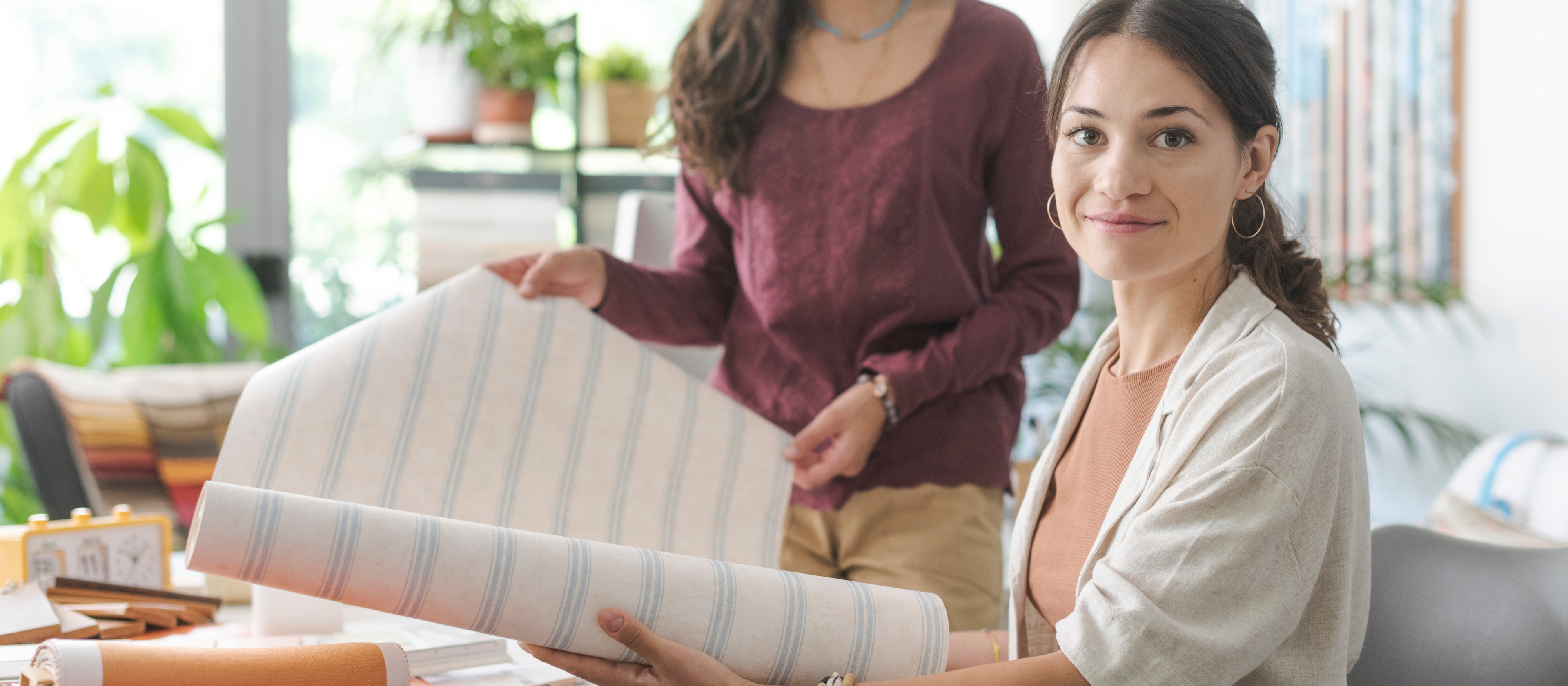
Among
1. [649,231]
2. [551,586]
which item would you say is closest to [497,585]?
[551,586]

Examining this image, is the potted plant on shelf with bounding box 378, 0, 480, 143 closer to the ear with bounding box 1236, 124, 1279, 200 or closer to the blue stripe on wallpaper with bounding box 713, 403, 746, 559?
the blue stripe on wallpaper with bounding box 713, 403, 746, 559

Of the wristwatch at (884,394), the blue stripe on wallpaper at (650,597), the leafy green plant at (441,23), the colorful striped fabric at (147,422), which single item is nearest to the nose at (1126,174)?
the wristwatch at (884,394)

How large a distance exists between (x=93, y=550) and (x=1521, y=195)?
318cm

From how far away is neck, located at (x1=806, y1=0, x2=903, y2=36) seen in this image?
4.33 feet

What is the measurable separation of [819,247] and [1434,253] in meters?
2.64

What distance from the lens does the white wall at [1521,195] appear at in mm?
2727

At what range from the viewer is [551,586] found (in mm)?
806

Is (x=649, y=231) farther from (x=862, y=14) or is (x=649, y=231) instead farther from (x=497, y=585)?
(x=497, y=585)

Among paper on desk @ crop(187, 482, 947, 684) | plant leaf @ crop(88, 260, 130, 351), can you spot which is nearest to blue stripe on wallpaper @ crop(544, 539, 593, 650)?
paper on desk @ crop(187, 482, 947, 684)

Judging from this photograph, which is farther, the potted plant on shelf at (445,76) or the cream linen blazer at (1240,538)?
the potted plant on shelf at (445,76)

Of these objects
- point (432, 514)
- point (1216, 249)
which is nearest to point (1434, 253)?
point (1216, 249)

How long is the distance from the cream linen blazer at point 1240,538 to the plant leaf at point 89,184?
9.71 ft

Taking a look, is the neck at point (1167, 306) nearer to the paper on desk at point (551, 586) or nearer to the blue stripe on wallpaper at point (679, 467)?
the paper on desk at point (551, 586)

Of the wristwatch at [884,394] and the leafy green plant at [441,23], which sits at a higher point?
the leafy green plant at [441,23]
